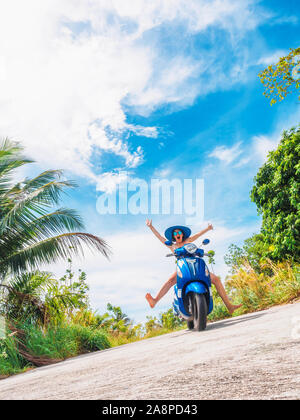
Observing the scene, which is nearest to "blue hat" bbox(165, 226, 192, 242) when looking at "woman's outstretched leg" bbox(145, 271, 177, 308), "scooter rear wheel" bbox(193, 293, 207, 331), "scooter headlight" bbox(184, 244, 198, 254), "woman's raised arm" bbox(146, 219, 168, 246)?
"woman's raised arm" bbox(146, 219, 168, 246)

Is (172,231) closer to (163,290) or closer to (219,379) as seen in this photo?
(163,290)

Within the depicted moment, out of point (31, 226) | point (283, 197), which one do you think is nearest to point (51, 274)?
point (31, 226)

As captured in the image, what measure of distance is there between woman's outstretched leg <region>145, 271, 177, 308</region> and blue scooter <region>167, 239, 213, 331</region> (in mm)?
313

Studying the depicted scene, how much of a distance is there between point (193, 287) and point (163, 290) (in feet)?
2.95

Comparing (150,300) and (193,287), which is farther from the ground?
(193,287)

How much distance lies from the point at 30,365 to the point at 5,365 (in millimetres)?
596

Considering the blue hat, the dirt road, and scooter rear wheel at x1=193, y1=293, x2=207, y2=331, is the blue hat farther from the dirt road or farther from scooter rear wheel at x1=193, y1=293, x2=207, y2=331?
the dirt road

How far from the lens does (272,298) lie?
760 centimetres

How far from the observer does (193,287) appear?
14.5ft

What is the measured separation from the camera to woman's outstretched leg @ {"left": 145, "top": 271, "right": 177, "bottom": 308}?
5.09 metres
